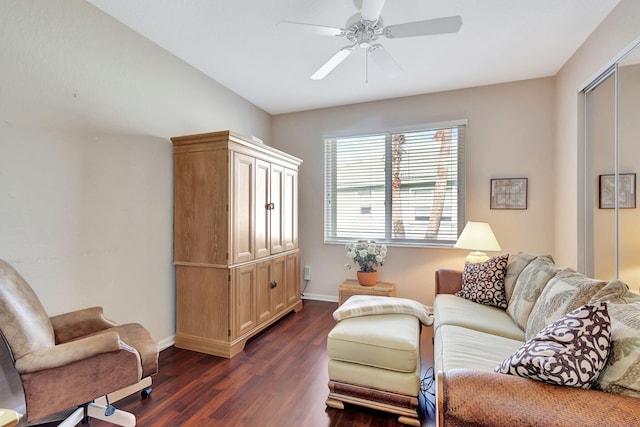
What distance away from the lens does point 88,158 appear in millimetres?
2033

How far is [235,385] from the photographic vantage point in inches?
79.3

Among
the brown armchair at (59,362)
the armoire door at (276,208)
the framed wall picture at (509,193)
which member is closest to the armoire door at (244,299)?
the armoire door at (276,208)

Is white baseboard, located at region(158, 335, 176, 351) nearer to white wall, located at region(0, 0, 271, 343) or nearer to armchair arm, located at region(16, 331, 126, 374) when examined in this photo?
white wall, located at region(0, 0, 271, 343)

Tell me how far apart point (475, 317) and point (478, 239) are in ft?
3.60

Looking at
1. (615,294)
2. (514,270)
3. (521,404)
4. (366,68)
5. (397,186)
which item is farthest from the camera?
(397,186)

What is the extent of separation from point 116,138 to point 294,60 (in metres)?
1.68

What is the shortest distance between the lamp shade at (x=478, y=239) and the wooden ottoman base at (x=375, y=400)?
176cm

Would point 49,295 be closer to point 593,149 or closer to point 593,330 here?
point 593,330

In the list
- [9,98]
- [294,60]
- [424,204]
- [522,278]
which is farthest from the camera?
[424,204]

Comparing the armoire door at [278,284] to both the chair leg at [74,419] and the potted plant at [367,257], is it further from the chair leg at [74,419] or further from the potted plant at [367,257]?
the chair leg at [74,419]

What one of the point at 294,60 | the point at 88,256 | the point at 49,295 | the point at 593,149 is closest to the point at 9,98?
the point at 88,256

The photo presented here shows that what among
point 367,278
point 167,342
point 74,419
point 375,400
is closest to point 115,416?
point 74,419

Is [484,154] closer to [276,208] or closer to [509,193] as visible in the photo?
[509,193]

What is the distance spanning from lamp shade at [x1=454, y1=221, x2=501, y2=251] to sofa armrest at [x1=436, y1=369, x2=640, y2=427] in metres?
2.07
